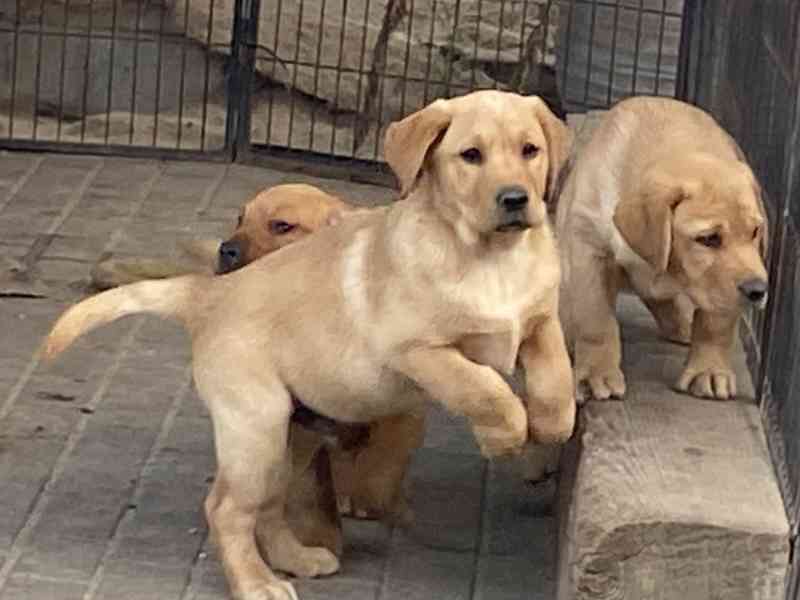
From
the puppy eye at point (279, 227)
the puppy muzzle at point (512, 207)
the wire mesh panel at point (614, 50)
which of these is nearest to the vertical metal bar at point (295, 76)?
the wire mesh panel at point (614, 50)

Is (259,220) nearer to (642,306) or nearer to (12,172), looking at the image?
(642,306)

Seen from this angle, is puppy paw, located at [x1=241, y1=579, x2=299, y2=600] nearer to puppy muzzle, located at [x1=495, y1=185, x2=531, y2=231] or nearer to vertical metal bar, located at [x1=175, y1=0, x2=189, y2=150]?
puppy muzzle, located at [x1=495, y1=185, x2=531, y2=231]

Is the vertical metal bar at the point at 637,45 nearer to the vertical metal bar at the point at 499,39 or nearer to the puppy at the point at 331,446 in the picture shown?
the vertical metal bar at the point at 499,39

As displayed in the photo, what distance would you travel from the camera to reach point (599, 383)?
16.6 ft

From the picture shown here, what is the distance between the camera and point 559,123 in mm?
4672

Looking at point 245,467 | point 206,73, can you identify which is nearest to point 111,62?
point 206,73

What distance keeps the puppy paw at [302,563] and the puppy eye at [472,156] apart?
100 cm

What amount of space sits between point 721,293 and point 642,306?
117 centimetres

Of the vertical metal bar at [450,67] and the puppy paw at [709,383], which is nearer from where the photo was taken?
the puppy paw at [709,383]

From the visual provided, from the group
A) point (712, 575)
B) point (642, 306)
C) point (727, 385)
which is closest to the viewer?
point (712, 575)

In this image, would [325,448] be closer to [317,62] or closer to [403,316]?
[403,316]

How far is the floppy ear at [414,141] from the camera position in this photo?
4.57 m

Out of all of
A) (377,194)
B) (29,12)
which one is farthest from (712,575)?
(29,12)

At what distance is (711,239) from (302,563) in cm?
113
